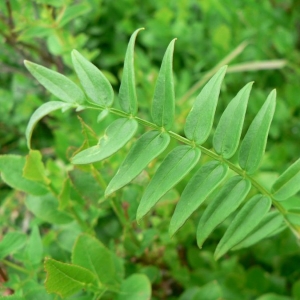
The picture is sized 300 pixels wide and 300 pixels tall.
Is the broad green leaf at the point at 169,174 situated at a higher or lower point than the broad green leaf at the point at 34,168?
higher

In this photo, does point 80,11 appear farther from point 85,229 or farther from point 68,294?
point 68,294

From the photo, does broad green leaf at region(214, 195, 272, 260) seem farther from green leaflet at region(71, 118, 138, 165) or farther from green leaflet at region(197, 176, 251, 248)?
green leaflet at region(71, 118, 138, 165)

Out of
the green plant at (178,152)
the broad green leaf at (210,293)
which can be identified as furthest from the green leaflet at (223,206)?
the broad green leaf at (210,293)

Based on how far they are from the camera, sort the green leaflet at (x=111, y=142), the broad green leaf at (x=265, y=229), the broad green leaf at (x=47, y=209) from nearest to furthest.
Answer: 1. the green leaflet at (x=111, y=142)
2. the broad green leaf at (x=265, y=229)
3. the broad green leaf at (x=47, y=209)

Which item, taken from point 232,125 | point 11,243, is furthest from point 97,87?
point 11,243

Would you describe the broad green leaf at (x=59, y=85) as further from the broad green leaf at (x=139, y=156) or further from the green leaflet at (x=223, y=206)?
the green leaflet at (x=223, y=206)

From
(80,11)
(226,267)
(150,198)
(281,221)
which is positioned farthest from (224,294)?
(80,11)

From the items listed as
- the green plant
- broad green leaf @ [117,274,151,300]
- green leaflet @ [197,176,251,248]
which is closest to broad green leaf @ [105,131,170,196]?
the green plant
